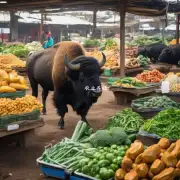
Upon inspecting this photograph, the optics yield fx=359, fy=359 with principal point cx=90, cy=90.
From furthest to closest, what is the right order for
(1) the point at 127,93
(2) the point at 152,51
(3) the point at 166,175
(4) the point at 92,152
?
(2) the point at 152,51 → (1) the point at 127,93 → (4) the point at 92,152 → (3) the point at 166,175

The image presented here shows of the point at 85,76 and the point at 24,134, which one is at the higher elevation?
the point at 85,76

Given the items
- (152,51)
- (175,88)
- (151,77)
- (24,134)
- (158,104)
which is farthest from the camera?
(152,51)

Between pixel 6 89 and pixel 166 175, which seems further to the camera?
pixel 6 89

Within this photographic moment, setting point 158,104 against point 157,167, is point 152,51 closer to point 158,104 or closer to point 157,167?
point 158,104

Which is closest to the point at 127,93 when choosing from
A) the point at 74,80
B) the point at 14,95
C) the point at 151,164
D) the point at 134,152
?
the point at 74,80

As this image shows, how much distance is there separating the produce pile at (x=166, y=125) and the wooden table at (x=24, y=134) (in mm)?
2101

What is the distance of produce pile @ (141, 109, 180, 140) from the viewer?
531cm

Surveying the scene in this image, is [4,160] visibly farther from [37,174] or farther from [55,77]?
[55,77]

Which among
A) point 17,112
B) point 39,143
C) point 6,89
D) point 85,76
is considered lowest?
point 39,143

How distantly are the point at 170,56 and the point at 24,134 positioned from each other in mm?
12632

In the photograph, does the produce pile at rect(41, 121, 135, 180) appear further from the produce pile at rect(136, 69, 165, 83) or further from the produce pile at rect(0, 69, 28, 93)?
the produce pile at rect(136, 69, 165, 83)

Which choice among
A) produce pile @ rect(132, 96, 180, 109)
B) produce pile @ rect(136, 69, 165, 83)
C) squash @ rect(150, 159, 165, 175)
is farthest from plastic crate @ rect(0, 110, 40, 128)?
produce pile @ rect(136, 69, 165, 83)

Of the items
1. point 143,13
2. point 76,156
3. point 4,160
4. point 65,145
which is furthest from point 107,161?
point 143,13

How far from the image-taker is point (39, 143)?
282 inches
